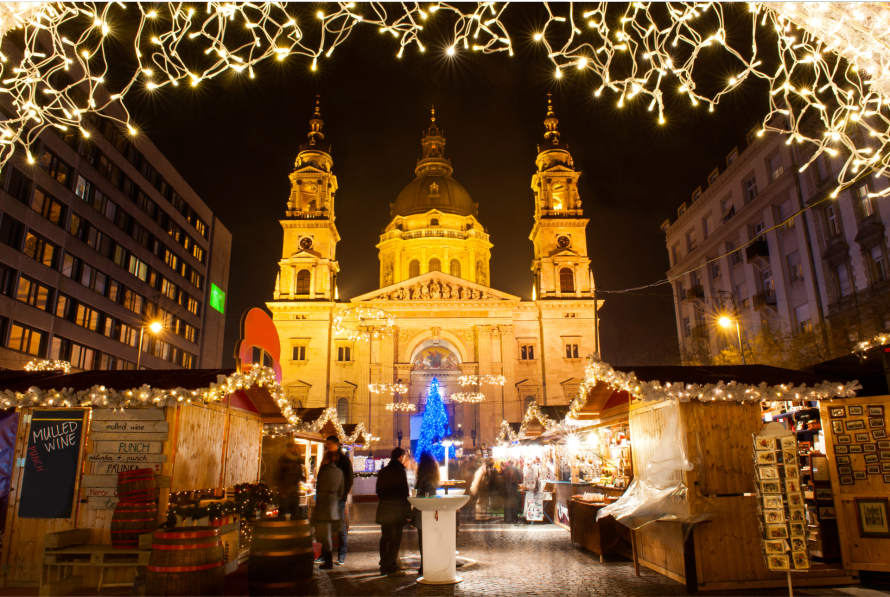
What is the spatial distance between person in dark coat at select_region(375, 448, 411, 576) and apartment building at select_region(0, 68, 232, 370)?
55.8ft

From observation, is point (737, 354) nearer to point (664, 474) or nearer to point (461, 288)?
point (664, 474)

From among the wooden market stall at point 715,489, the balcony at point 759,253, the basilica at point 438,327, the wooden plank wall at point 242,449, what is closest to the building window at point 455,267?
the basilica at point 438,327

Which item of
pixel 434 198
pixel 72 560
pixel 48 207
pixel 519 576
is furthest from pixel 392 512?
pixel 434 198

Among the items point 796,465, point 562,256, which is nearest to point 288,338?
point 562,256

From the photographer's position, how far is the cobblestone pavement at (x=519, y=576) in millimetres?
8023

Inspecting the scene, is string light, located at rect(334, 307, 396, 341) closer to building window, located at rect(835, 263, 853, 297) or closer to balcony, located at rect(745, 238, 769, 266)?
balcony, located at rect(745, 238, 769, 266)

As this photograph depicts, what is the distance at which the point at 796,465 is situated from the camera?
23.9 ft

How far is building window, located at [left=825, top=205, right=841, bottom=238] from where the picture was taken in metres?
25.8

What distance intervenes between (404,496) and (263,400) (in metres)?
4.57

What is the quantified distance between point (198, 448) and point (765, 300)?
95.6 feet

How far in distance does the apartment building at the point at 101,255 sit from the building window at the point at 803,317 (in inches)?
1149

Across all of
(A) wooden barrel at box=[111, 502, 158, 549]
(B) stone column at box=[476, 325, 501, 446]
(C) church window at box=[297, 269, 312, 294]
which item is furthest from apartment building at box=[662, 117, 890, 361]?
(C) church window at box=[297, 269, 312, 294]

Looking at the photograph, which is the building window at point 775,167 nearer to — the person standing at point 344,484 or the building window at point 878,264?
the building window at point 878,264

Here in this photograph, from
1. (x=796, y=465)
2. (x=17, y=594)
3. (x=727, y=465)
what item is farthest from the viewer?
(x=727, y=465)
